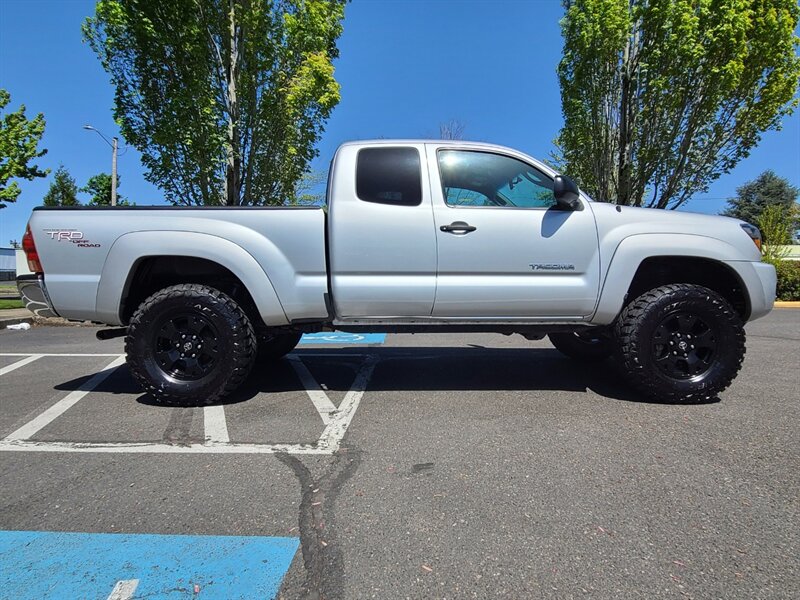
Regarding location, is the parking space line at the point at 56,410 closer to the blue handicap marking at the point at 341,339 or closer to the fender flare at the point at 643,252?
the blue handicap marking at the point at 341,339

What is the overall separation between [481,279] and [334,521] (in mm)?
2244

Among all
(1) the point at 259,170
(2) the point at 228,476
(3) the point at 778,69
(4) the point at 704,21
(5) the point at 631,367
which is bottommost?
(2) the point at 228,476

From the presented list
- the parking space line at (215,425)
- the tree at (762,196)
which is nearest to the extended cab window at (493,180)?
the parking space line at (215,425)

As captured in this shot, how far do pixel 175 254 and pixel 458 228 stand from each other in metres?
2.23

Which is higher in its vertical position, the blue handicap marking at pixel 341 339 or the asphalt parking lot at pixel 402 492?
the asphalt parking lot at pixel 402 492

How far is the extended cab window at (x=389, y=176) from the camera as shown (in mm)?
4016

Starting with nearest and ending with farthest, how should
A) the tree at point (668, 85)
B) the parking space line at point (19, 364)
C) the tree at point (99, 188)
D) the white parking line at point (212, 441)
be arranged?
the white parking line at point (212, 441) → the parking space line at point (19, 364) → the tree at point (668, 85) → the tree at point (99, 188)

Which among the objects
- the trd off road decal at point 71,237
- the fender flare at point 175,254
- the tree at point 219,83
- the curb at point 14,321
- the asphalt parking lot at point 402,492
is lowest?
the curb at point 14,321

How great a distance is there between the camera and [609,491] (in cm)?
262

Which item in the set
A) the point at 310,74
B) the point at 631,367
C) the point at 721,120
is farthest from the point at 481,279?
the point at 721,120

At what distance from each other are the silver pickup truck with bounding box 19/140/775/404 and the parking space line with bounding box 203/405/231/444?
15 cm

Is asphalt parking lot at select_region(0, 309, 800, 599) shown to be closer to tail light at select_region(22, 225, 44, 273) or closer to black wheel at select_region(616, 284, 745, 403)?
black wheel at select_region(616, 284, 745, 403)

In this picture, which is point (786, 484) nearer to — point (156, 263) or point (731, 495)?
point (731, 495)

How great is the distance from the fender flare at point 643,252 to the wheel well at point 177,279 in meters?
2.92
